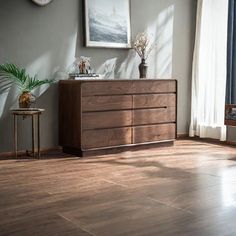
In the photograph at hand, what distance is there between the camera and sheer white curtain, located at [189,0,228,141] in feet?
17.7

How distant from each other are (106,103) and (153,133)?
80 cm

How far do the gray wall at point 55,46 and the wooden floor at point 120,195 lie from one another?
24.4 inches

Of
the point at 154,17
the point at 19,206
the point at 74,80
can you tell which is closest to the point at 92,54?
the point at 74,80

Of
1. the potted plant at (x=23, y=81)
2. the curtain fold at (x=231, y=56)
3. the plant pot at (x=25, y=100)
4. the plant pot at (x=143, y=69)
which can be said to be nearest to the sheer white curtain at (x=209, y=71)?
the curtain fold at (x=231, y=56)

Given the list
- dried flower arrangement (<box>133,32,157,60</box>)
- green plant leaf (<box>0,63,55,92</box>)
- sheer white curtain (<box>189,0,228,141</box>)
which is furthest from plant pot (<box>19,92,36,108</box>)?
sheer white curtain (<box>189,0,228,141</box>)

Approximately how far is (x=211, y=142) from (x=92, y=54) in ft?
6.45

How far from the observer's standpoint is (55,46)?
4707 mm

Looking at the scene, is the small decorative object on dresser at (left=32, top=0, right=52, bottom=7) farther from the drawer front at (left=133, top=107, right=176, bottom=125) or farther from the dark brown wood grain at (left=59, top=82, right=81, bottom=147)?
the drawer front at (left=133, top=107, right=176, bottom=125)

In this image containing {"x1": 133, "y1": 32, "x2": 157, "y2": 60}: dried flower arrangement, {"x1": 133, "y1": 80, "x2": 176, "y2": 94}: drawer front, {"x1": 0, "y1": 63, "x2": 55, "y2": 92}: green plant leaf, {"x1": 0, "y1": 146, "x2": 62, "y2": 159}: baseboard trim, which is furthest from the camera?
{"x1": 133, "y1": 32, "x2": 157, "y2": 60}: dried flower arrangement

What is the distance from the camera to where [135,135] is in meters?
4.80

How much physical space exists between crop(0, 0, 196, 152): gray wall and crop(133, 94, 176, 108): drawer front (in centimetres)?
53

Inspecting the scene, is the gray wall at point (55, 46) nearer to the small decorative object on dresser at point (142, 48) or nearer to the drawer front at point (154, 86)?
the small decorative object on dresser at point (142, 48)

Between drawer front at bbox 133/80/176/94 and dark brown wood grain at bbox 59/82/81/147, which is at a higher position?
drawer front at bbox 133/80/176/94

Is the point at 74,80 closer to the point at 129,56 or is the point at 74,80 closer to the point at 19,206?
the point at 129,56
